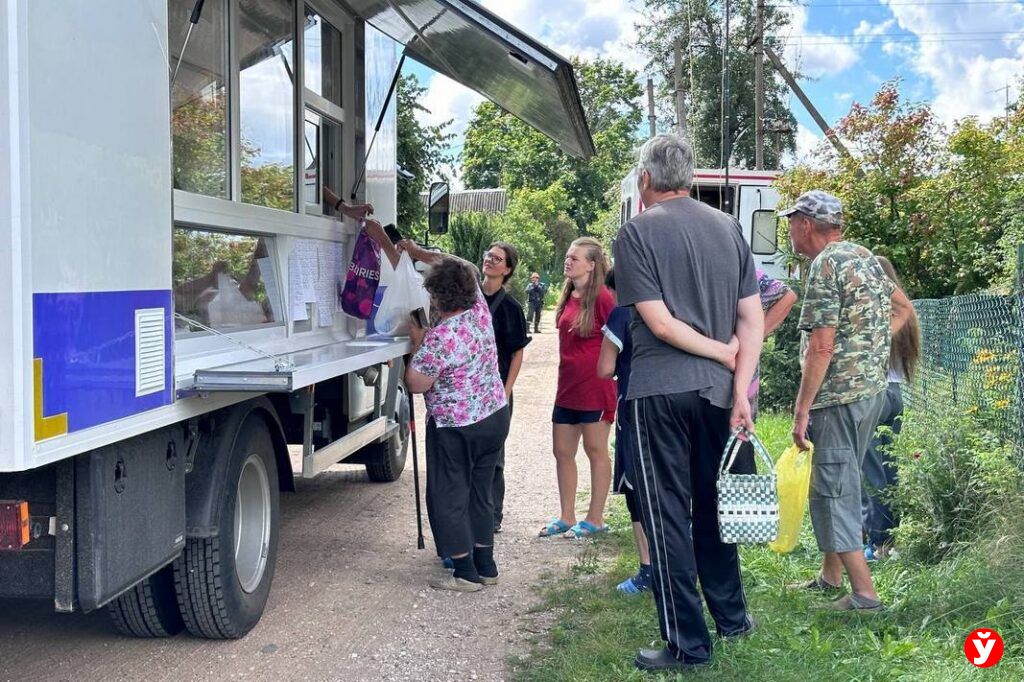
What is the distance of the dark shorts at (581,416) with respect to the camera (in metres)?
6.46

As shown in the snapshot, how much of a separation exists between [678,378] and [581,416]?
2538 millimetres

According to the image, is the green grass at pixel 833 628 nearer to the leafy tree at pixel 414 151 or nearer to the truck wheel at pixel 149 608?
the truck wheel at pixel 149 608

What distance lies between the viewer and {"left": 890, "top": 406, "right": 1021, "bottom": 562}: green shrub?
4.99m

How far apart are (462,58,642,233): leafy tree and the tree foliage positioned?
3263cm

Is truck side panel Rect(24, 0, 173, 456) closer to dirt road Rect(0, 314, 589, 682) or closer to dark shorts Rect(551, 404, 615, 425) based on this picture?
dirt road Rect(0, 314, 589, 682)

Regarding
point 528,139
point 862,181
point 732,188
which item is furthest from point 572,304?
point 528,139

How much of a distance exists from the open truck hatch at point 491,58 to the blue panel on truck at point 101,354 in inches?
91.6

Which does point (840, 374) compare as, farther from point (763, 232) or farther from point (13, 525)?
point (763, 232)

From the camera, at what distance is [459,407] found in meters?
5.43

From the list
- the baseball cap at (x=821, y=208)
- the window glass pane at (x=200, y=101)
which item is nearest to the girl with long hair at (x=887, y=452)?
the baseball cap at (x=821, y=208)

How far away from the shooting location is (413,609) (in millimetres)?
5289

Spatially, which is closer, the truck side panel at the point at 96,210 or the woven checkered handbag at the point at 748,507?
the truck side panel at the point at 96,210

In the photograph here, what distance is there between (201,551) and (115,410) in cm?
120

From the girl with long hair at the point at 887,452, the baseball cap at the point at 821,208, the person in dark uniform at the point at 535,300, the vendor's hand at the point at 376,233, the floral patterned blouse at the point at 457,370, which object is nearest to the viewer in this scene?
the baseball cap at the point at 821,208
